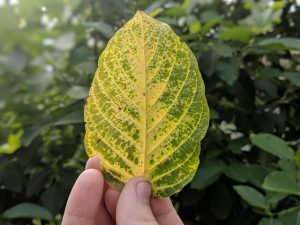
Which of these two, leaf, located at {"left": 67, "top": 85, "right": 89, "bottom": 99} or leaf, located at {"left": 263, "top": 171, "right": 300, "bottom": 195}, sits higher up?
leaf, located at {"left": 67, "top": 85, "right": 89, "bottom": 99}

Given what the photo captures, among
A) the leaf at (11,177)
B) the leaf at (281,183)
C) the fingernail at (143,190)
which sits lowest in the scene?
the leaf at (11,177)

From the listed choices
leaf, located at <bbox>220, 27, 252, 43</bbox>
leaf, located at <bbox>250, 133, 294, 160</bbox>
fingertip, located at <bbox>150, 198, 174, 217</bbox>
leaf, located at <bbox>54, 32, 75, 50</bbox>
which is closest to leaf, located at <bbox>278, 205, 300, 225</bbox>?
leaf, located at <bbox>250, 133, 294, 160</bbox>

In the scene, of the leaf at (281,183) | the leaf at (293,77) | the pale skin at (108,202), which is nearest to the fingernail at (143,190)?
the pale skin at (108,202)

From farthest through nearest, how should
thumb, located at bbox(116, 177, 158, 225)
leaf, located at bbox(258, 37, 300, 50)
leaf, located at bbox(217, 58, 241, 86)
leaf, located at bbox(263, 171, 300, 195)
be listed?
leaf, located at bbox(217, 58, 241, 86) → leaf, located at bbox(258, 37, 300, 50) → leaf, located at bbox(263, 171, 300, 195) → thumb, located at bbox(116, 177, 158, 225)

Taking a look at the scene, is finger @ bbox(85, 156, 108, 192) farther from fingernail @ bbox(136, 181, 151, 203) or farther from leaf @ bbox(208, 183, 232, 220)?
leaf @ bbox(208, 183, 232, 220)

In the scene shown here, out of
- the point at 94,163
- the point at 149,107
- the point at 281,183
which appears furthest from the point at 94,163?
the point at 281,183

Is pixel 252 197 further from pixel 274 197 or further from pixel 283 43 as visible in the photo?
pixel 283 43

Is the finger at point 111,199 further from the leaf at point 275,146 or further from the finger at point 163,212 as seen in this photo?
the leaf at point 275,146

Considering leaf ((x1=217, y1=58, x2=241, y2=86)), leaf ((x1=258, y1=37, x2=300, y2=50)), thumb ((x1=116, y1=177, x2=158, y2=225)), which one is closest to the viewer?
thumb ((x1=116, y1=177, x2=158, y2=225))
